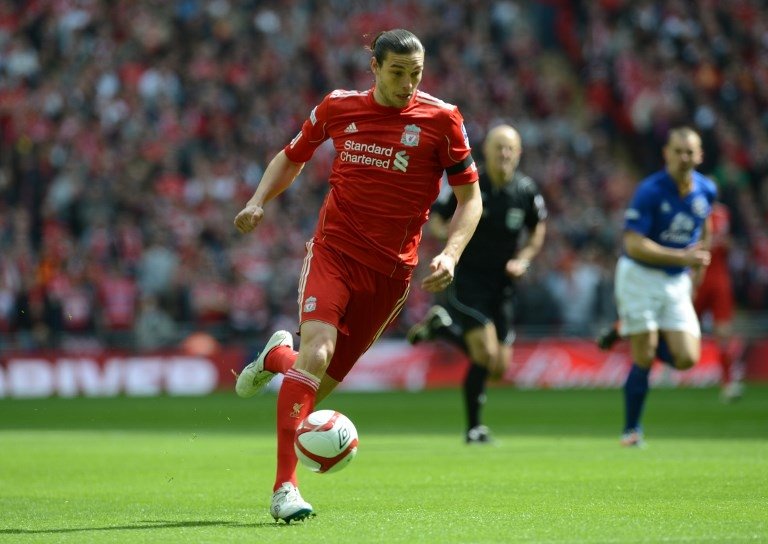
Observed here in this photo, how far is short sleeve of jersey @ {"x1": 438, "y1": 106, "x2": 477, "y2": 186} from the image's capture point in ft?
25.6

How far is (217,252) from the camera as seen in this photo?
25.5 metres

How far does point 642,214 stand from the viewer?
12547mm

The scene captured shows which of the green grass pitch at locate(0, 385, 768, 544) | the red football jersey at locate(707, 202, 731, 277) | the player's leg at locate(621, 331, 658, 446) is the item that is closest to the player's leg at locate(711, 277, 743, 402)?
the red football jersey at locate(707, 202, 731, 277)

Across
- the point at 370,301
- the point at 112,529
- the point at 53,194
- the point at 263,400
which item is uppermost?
the point at 370,301

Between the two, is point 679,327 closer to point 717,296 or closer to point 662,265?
point 662,265

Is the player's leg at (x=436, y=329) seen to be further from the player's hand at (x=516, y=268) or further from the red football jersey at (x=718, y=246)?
the red football jersey at (x=718, y=246)

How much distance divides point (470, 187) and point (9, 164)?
66.2 ft

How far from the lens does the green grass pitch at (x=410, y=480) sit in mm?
6883

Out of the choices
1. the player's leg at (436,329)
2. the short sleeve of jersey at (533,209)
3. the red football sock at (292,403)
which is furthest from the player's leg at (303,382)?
the player's leg at (436,329)

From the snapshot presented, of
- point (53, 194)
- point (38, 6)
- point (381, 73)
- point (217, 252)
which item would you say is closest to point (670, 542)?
point (381, 73)

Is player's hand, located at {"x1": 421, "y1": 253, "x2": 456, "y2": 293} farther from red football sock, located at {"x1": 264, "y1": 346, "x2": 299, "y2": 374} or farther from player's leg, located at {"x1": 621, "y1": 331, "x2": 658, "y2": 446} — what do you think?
player's leg, located at {"x1": 621, "y1": 331, "x2": 658, "y2": 446}

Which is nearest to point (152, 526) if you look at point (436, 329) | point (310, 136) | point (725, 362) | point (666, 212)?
point (310, 136)

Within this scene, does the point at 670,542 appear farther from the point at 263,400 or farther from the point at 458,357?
the point at 458,357

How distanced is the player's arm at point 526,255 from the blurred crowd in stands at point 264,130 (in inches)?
419
